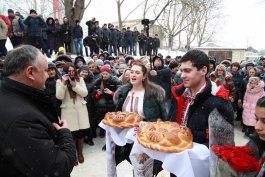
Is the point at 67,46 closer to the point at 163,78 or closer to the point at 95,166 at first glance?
the point at 163,78

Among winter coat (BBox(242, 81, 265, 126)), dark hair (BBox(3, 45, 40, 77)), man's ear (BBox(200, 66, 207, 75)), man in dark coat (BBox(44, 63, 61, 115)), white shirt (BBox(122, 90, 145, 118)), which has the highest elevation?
dark hair (BBox(3, 45, 40, 77))

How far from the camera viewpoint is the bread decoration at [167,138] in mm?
1915

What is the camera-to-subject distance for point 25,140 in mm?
1306

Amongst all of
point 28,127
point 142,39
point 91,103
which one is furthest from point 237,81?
point 142,39

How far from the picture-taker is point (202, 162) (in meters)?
1.85

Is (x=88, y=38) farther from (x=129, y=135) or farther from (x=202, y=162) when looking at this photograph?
(x=202, y=162)

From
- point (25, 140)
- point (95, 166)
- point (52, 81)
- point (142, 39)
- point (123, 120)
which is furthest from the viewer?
point (142, 39)

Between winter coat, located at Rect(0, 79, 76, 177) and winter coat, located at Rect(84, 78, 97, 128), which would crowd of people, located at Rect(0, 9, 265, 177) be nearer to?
winter coat, located at Rect(0, 79, 76, 177)

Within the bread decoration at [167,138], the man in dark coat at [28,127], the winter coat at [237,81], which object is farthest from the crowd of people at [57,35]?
the man in dark coat at [28,127]

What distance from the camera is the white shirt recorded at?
316cm

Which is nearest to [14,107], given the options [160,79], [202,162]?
[202,162]

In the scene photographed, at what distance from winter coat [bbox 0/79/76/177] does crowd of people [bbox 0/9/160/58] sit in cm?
587

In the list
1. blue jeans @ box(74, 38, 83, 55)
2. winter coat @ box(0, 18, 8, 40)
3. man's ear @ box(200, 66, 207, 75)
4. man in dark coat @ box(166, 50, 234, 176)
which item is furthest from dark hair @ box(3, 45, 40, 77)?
blue jeans @ box(74, 38, 83, 55)

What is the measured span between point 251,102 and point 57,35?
1012 centimetres
